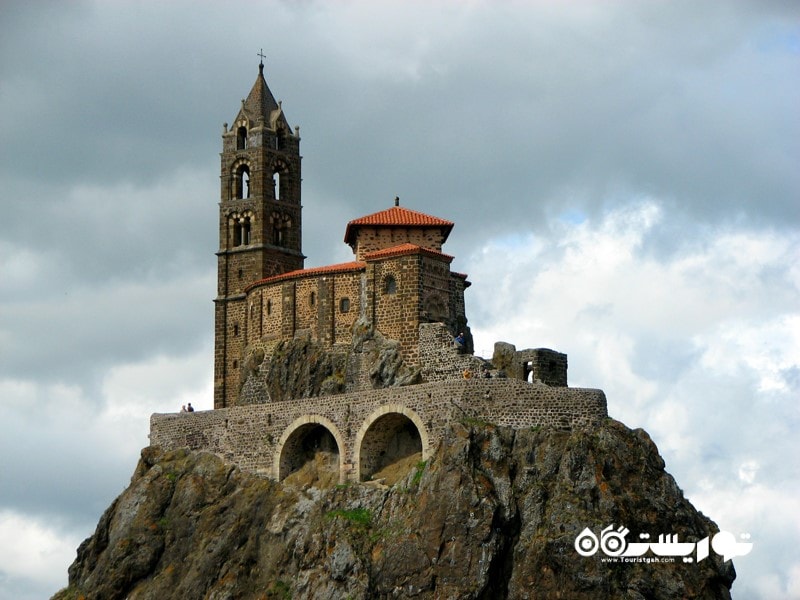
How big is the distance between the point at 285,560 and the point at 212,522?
5361mm

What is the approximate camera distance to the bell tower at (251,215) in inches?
3765

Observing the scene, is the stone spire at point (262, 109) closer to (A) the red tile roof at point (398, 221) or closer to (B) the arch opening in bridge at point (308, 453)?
(A) the red tile roof at point (398, 221)

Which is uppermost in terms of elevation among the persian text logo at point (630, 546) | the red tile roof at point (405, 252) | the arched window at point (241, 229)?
the arched window at point (241, 229)

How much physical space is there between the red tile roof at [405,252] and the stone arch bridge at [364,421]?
774cm

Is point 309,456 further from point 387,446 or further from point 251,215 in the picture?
point 251,215

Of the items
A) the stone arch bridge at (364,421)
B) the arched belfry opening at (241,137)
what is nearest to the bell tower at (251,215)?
the arched belfry opening at (241,137)

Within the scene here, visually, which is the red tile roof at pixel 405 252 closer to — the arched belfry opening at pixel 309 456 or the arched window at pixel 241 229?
the arched belfry opening at pixel 309 456

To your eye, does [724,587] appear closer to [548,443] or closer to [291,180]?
[548,443]

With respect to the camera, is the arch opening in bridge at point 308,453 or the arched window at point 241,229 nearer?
the arch opening in bridge at point 308,453

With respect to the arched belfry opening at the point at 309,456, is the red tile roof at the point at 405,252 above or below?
above

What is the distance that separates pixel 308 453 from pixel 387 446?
4.94m

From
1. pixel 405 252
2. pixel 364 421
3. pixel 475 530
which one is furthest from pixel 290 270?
pixel 475 530

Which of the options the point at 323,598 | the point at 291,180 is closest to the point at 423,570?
the point at 323,598

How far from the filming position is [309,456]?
85.2 m
